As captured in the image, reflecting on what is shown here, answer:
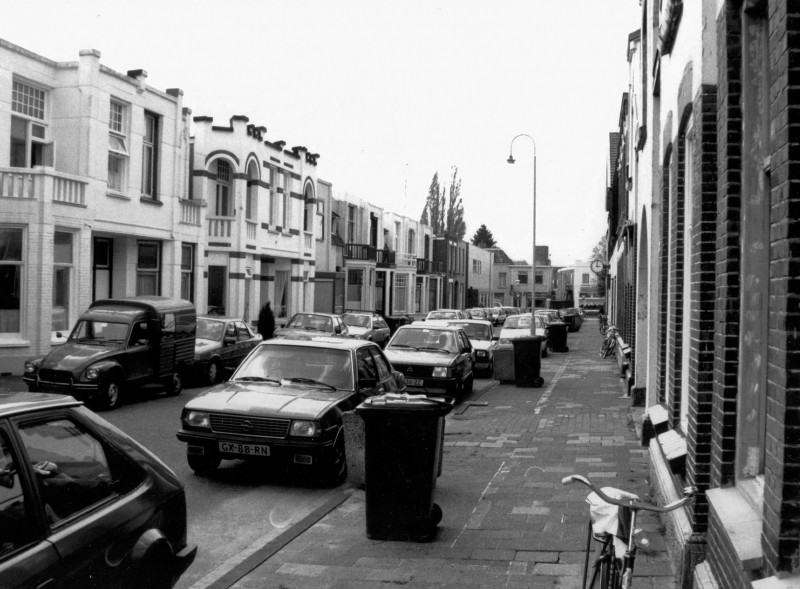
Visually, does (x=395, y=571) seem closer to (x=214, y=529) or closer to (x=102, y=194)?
(x=214, y=529)

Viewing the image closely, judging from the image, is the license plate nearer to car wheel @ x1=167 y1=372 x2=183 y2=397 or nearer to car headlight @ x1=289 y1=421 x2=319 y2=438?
car headlight @ x1=289 y1=421 x2=319 y2=438

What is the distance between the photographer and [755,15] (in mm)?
4387

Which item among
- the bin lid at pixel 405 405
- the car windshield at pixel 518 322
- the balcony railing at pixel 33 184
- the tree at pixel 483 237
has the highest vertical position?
the tree at pixel 483 237

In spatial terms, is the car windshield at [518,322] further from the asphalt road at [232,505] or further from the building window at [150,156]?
the asphalt road at [232,505]

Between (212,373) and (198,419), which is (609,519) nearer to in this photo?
(198,419)

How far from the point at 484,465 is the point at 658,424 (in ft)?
9.58

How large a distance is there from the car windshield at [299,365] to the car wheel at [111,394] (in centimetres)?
552

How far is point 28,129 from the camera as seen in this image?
2189 centimetres

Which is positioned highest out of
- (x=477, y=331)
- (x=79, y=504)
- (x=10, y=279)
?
(x=10, y=279)

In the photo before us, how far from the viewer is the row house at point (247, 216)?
33469 millimetres

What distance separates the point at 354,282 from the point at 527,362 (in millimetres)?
34140

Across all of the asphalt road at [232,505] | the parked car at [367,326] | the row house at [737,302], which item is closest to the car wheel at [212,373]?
the asphalt road at [232,505]

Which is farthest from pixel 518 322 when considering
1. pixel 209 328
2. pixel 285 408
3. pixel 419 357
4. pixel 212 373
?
pixel 285 408

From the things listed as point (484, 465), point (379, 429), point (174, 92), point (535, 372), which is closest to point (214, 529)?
point (379, 429)
